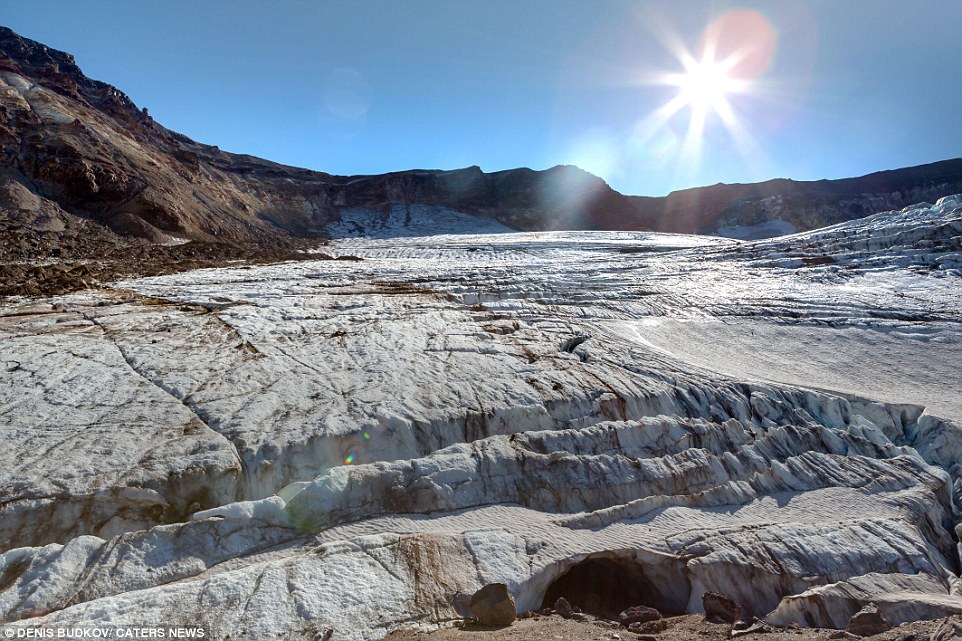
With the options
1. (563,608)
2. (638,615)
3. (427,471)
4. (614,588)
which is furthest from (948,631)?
(427,471)

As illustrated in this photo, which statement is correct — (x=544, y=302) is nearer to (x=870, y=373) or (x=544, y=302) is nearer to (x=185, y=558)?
(x=870, y=373)

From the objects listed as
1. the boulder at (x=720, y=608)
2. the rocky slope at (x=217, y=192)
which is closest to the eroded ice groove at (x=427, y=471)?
the boulder at (x=720, y=608)

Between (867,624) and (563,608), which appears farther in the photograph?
(563,608)

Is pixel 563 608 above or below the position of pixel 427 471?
below

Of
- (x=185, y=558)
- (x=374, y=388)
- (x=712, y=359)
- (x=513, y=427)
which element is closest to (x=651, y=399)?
(x=513, y=427)

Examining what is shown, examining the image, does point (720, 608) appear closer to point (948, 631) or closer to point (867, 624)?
point (867, 624)
